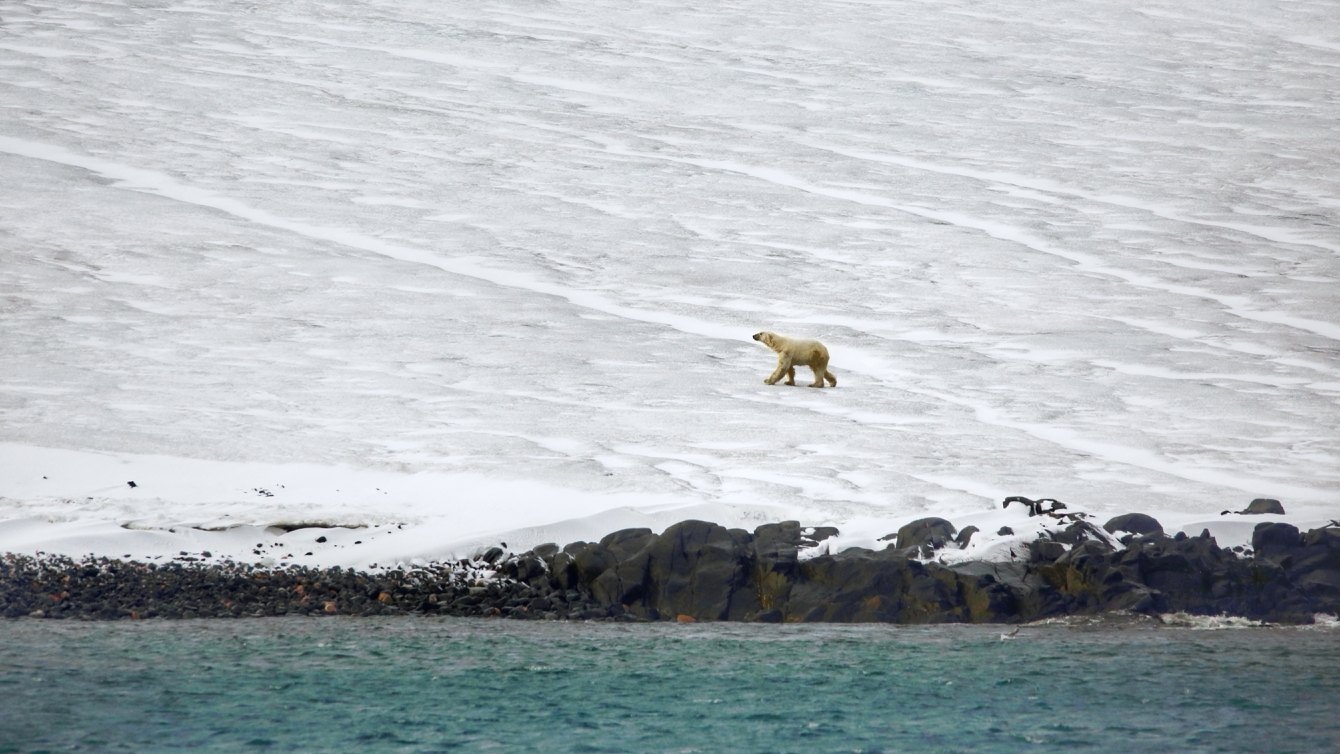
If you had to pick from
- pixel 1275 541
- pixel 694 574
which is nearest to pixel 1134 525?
pixel 1275 541

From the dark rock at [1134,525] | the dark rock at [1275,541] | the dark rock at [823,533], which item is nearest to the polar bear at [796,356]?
the dark rock at [823,533]

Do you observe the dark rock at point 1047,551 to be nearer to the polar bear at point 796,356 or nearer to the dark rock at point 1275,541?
the dark rock at point 1275,541

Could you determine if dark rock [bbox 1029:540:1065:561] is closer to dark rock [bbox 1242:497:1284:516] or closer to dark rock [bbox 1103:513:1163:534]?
dark rock [bbox 1103:513:1163:534]

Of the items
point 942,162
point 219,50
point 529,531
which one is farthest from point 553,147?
point 529,531

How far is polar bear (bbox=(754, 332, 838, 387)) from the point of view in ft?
43.4

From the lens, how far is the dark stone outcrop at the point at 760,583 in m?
7.97

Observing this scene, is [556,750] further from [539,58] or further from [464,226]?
[539,58]

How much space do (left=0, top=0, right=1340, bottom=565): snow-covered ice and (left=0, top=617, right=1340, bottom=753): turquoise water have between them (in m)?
1.37

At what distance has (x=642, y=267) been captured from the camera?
58.1 ft

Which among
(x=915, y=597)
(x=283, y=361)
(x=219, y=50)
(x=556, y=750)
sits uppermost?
(x=219, y=50)

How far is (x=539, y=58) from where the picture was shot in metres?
27.8

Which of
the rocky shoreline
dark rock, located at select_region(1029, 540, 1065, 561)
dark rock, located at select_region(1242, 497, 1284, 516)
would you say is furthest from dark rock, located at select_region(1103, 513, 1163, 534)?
dark rock, located at select_region(1242, 497, 1284, 516)

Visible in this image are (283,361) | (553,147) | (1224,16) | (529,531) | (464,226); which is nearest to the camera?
(529,531)

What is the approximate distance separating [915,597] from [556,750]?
3138 mm
